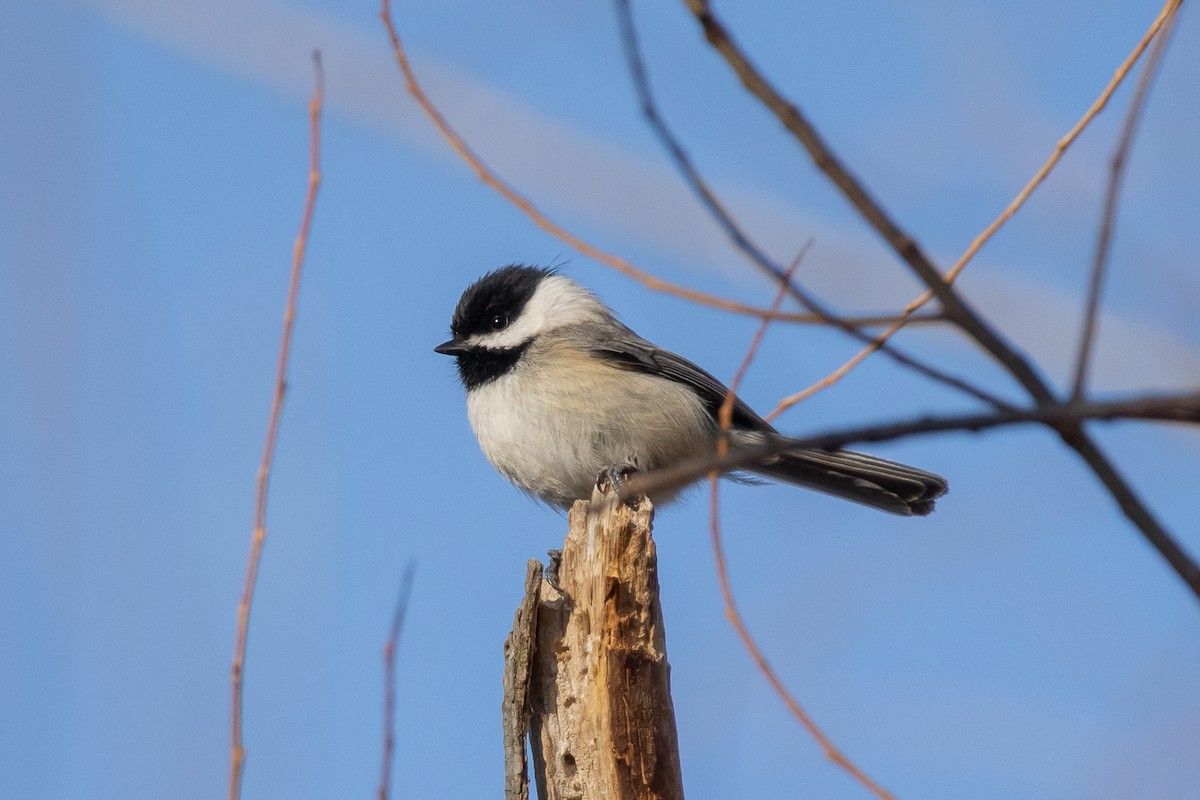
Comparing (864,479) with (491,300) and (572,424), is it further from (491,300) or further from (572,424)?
(491,300)

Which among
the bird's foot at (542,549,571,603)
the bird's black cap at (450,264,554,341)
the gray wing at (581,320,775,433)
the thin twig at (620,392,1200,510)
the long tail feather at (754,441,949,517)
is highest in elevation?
the bird's black cap at (450,264,554,341)

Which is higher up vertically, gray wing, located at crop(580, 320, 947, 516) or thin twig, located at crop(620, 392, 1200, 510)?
gray wing, located at crop(580, 320, 947, 516)

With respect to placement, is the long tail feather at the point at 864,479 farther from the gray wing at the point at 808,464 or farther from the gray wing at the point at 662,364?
the gray wing at the point at 662,364

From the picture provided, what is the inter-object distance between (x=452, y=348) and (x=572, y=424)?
85 cm

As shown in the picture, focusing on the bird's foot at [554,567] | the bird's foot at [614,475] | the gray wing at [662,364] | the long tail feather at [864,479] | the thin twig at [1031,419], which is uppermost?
the gray wing at [662,364]

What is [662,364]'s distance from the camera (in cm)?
535

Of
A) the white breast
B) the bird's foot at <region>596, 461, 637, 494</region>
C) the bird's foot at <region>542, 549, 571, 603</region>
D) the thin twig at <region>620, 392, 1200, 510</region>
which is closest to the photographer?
the thin twig at <region>620, 392, 1200, 510</region>

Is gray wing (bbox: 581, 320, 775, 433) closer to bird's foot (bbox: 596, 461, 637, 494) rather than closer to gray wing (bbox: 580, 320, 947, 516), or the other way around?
gray wing (bbox: 580, 320, 947, 516)

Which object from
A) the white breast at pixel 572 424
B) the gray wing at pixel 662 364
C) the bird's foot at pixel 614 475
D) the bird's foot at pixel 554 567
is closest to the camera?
the bird's foot at pixel 554 567

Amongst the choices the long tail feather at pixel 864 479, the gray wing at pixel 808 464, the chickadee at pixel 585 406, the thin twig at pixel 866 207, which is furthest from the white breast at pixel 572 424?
the thin twig at pixel 866 207

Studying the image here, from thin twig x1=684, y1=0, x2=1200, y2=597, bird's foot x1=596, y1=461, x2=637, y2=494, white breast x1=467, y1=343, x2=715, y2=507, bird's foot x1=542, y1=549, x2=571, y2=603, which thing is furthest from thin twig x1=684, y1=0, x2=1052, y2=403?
white breast x1=467, y1=343, x2=715, y2=507

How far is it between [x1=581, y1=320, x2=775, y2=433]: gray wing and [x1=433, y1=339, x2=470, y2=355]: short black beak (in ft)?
1.87

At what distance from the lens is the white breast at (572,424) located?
4.84 meters

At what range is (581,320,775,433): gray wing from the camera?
5207mm
